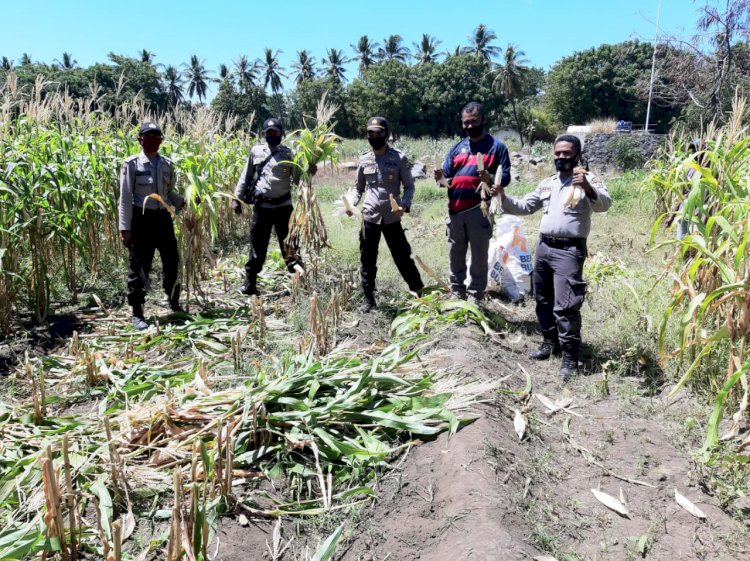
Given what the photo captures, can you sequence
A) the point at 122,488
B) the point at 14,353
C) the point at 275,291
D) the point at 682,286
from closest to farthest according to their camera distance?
the point at 122,488
the point at 682,286
the point at 14,353
the point at 275,291

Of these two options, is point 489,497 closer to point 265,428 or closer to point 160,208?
point 265,428

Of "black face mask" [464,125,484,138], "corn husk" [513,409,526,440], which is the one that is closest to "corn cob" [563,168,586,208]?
"black face mask" [464,125,484,138]

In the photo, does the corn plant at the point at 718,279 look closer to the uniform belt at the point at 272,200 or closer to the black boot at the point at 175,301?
→ the uniform belt at the point at 272,200

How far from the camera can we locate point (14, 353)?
4301 mm

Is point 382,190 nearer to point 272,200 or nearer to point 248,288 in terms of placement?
point 272,200

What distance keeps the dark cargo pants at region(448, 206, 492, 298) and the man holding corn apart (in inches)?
32.3

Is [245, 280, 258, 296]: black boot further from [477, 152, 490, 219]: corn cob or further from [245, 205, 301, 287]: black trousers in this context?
[477, 152, 490, 219]: corn cob

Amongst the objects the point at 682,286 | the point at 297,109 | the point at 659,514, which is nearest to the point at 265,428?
the point at 659,514

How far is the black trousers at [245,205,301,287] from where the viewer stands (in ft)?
18.3

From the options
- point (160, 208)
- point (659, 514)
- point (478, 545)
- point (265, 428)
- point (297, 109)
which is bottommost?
point (659, 514)

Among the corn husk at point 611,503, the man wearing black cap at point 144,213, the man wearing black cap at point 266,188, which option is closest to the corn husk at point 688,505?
the corn husk at point 611,503

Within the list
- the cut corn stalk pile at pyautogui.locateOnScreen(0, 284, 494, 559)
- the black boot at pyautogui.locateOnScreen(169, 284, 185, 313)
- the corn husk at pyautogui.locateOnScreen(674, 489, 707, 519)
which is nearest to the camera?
the cut corn stalk pile at pyautogui.locateOnScreen(0, 284, 494, 559)

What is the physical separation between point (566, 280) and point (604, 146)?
15.6 metres

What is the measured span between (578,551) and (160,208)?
4270 mm
